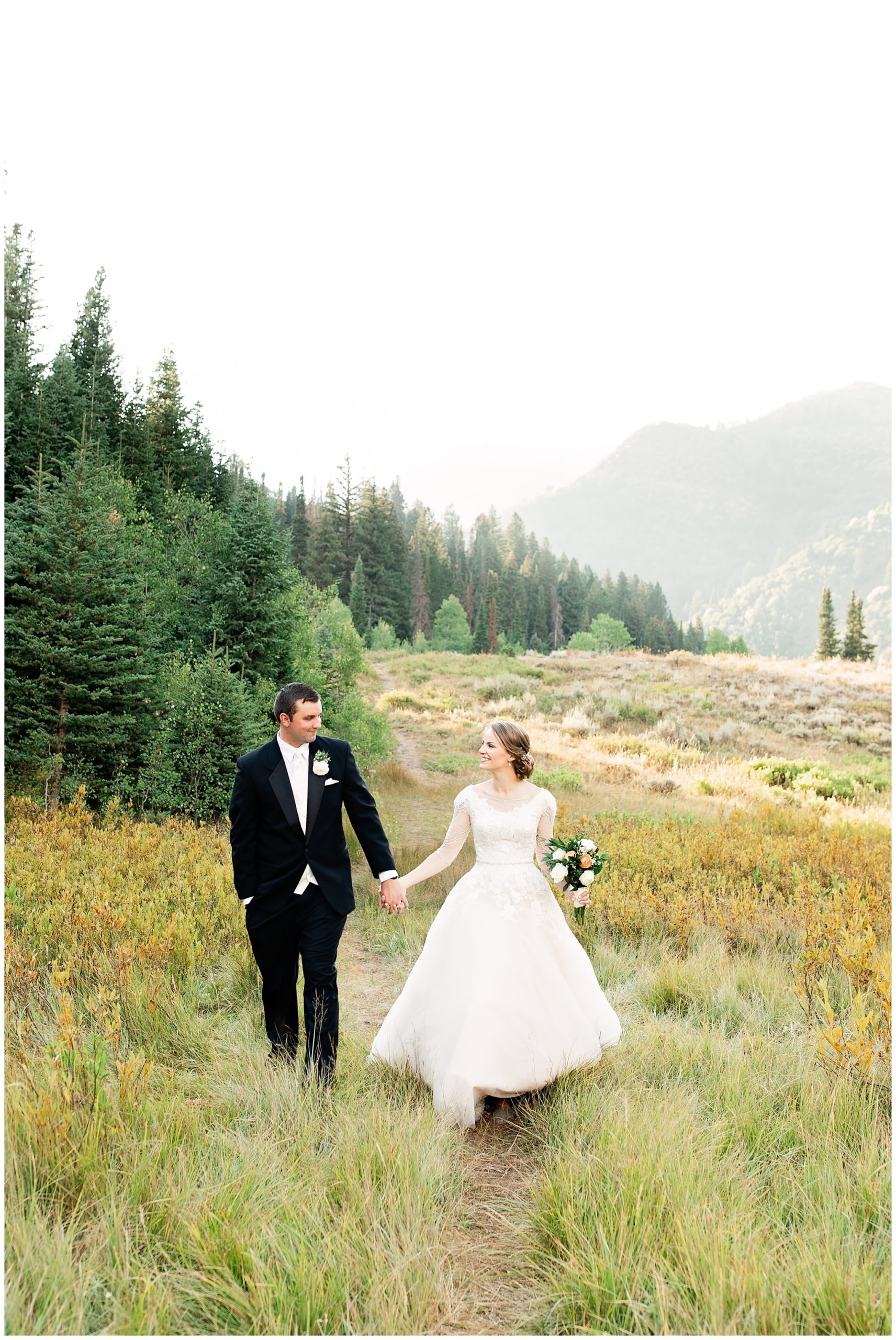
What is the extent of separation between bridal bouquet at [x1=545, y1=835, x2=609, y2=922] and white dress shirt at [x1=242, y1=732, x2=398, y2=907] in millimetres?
1054

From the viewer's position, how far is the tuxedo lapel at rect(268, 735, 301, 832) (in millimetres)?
4512

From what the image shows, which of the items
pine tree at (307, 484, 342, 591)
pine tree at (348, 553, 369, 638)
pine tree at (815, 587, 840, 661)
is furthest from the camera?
pine tree at (815, 587, 840, 661)

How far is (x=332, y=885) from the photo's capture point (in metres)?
4.51

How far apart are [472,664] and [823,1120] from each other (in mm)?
41274

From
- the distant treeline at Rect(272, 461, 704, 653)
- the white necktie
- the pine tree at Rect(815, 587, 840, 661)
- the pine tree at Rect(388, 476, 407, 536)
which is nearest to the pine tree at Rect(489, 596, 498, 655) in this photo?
the distant treeline at Rect(272, 461, 704, 653)

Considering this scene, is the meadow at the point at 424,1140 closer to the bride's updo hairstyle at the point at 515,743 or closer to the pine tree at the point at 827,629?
the bride's updo hairstyle at the point at 515,743

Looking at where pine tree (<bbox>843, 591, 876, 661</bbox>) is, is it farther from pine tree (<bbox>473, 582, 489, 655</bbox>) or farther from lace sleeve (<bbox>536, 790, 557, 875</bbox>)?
lace sleeve (<bbox>536, 790, 557, 875</bbox>)

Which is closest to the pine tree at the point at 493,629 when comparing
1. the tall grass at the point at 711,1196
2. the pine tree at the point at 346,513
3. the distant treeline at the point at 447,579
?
the distant treeline at the point at 447,579

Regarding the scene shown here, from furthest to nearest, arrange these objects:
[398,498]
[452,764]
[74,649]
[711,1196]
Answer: [398,498], [452,764], [74,649], [711,1196]

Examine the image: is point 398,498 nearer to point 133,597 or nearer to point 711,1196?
point 133,597

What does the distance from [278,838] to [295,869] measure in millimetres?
217

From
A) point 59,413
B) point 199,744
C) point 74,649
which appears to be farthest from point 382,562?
point 199,744

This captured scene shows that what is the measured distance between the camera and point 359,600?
63000 millimetres

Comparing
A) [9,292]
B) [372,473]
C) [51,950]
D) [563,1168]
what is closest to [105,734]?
[51,950]
